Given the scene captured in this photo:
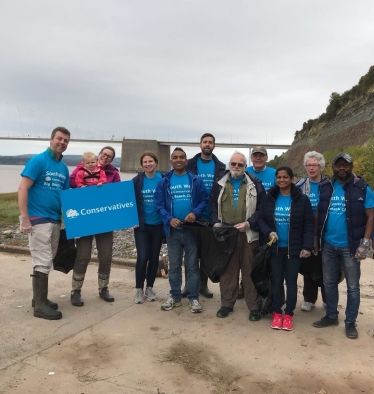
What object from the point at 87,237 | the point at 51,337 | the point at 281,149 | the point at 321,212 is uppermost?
the point at 281,149

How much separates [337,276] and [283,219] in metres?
0.86

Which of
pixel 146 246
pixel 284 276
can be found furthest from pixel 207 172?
pixel 284 276

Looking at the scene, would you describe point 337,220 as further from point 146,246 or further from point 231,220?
point 146,246

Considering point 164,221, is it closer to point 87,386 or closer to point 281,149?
A: point 87,386

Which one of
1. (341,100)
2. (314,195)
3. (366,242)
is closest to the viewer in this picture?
(366,242)

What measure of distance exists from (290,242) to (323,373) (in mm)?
1316

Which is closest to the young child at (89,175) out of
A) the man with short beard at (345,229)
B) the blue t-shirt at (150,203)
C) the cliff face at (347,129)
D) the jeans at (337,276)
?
the blue t-shirt at (150,203)

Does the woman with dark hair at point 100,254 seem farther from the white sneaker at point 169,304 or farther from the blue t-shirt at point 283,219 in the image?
the blue t-shirt at point 283,219

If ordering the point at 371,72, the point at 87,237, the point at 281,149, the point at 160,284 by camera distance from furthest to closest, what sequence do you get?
the point at 281,149 < the point at 371,72 < the point at 160,284 < the point at 87,237

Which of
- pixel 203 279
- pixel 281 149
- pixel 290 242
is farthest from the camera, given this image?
pixel 281 149

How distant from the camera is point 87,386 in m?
2.98

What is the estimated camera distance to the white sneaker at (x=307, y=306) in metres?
4.71

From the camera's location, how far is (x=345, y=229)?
155 inches

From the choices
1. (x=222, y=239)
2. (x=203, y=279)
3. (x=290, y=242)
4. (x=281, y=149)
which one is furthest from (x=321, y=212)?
(x=281, y=149)
